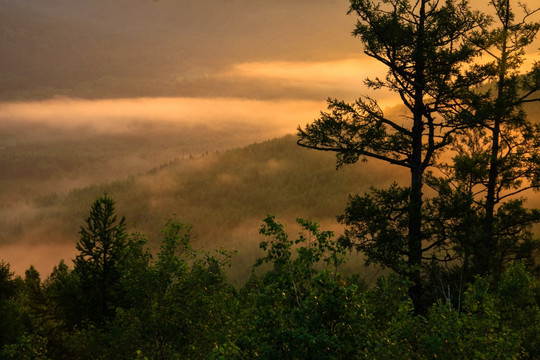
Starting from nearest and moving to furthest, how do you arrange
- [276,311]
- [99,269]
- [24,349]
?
1. [276,311]
2. [24,349]
3. [99,269]

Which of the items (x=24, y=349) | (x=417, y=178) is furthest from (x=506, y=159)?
(x=24, y=349)

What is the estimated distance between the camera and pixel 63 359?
33500 mm

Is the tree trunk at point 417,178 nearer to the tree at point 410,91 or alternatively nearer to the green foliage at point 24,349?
the tree at point 410,91

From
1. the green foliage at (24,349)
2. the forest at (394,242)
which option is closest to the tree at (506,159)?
the forest at (394,242)

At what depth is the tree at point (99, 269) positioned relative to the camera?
96.8 feet

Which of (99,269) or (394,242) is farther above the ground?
(394,242)

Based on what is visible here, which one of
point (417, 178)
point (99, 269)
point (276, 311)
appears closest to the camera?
point (276, 311)

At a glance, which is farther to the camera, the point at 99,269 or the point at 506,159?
the point at 99,269

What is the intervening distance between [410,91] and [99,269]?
69.9 feet

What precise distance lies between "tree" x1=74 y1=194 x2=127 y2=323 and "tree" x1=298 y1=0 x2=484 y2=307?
15.5m

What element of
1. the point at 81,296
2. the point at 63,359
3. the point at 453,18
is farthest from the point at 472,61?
the point at 63,359

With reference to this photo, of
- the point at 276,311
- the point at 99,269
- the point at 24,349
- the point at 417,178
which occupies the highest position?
the point at 417,178

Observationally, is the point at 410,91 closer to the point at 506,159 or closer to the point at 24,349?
the point at 506,159

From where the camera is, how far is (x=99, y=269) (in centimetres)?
3019
